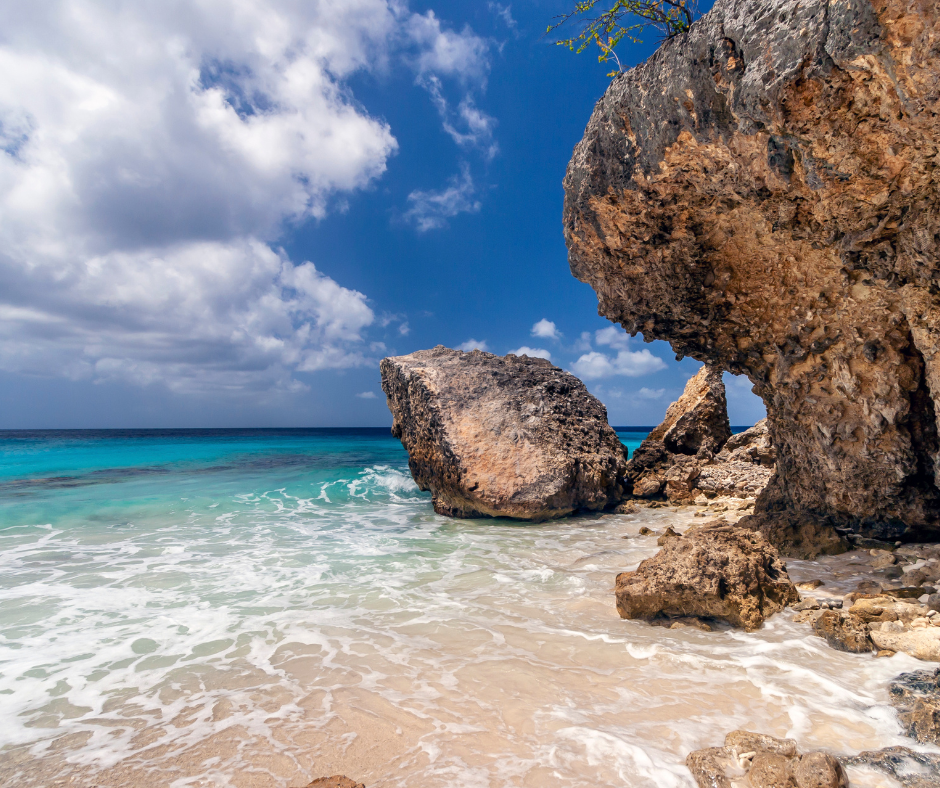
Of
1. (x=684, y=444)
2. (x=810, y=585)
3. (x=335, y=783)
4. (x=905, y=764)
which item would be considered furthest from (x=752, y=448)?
(x=335, y=783)

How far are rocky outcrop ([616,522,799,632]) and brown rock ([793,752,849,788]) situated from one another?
1687 millimetres

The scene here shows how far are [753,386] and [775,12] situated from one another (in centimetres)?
460

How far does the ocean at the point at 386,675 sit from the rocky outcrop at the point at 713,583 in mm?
168

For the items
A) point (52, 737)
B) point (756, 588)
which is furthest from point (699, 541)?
point (52, 737)

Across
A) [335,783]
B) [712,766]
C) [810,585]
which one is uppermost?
[810,585]

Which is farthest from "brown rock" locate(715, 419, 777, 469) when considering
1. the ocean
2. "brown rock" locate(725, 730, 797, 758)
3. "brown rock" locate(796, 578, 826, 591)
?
"brown rock" locate(725, 730, 797, 758)

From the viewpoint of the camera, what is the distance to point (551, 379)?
1041cm

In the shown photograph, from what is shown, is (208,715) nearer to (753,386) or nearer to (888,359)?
(888,359)

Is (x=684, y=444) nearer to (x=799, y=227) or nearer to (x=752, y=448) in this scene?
(x=752, y=448)

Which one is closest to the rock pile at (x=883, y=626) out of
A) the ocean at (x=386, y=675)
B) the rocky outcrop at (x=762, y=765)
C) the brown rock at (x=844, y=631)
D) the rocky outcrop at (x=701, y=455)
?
the brown rock at (x=844, y=631)

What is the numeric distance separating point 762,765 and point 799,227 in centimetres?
422

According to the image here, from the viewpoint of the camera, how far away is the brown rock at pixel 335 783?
2.10m

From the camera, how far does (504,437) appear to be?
29.5 feet

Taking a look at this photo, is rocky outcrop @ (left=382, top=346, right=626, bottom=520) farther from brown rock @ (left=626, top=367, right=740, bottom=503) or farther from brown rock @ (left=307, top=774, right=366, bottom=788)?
brown rock @ (left=307, top=774, right=366, bottom=788)
